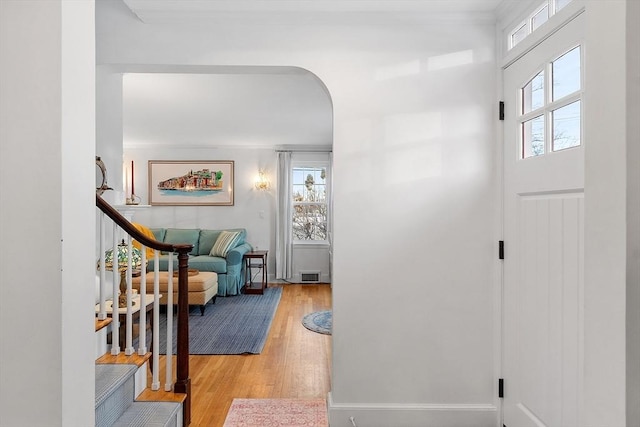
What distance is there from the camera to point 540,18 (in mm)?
1884

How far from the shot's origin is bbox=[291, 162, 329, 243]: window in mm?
7105

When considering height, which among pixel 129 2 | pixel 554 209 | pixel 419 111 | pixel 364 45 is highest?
pixel 129 2

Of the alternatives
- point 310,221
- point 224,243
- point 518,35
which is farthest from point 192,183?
point 518,35

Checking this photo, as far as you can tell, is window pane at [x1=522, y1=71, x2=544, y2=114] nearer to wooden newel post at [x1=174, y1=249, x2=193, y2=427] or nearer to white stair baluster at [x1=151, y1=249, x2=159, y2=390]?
wooden newel post at [x1=174, y1=249, x2=193, y2=427]

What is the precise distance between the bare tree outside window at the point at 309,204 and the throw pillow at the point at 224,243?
1238mm

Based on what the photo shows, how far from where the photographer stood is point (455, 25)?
2.23 m

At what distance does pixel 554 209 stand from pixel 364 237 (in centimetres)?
95

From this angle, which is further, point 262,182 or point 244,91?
point 262,182

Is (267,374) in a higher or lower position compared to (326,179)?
lower

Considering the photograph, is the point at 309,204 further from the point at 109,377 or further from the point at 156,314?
the point at 109,377
